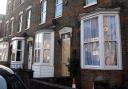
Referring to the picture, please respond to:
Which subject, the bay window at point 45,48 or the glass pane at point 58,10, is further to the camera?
the bay window at point 45,48

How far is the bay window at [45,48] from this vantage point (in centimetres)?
1591

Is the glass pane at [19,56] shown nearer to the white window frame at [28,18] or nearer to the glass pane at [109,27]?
the white window frame at [28,18]

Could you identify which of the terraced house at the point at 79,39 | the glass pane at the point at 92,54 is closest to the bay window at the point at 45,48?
the terraced house at the point at 79,39

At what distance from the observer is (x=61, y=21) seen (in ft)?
49.8

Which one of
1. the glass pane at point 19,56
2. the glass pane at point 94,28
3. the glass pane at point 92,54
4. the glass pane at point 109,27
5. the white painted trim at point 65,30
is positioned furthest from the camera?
the glass pane at point 19,56

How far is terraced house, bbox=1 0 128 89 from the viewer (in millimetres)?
10337

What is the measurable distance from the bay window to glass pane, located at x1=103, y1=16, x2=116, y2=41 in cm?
588

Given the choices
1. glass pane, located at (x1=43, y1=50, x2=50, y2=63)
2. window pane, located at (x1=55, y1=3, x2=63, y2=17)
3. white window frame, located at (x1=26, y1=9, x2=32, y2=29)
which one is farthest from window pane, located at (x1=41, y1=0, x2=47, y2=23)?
glass pane, located at (x1=43, y1=50, x2=50, y2=63)

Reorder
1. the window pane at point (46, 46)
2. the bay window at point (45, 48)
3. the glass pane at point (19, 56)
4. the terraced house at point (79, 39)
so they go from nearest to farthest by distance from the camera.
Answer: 1. the terraced house at point (79, 39)
2. the bay window at point (45, 48)
3. the window pane at point (46, 46)
4. the glass pane at point (19, 56)

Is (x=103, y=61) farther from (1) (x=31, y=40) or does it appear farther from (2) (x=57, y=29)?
(1) (x=31, y=40)

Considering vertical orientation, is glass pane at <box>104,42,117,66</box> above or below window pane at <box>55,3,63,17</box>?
below

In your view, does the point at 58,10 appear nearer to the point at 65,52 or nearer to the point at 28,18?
the point at 65,52

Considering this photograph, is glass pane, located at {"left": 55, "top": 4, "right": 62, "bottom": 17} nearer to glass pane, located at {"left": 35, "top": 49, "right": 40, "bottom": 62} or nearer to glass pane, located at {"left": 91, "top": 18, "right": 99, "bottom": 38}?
glass pane, located at {"left": 35, "top": 49, "right": 40, "bottom": 62}

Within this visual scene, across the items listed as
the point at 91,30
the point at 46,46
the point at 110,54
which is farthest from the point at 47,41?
the point at 110,54
